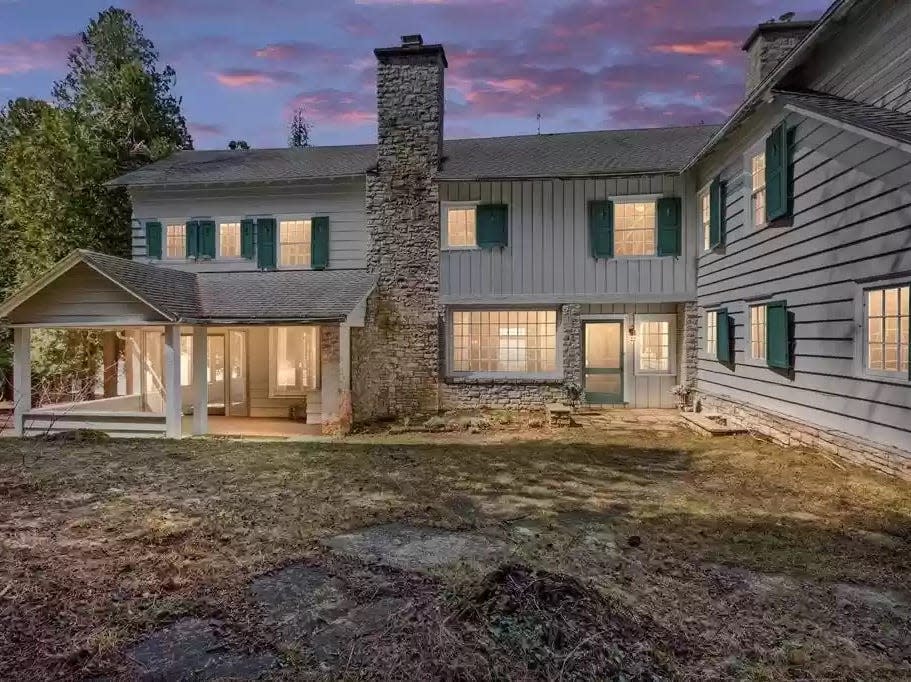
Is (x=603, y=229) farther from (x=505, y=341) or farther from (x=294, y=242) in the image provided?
(x=294, y=242)

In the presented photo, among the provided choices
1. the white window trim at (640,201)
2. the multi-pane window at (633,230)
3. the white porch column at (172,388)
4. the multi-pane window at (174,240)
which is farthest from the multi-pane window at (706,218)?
the multi-pane window at (174,240)

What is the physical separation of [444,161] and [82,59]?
14925 millimetres

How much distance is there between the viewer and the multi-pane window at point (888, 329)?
623 centimetres

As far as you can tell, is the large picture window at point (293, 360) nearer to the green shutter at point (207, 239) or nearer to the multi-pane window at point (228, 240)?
the multi-pane window at point (228, 240)

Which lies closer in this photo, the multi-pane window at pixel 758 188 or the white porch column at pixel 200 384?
the multi-pane window at pixel 758 188

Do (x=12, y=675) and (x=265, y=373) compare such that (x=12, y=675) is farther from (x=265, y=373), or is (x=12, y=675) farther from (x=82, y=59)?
(x=82, y=59)

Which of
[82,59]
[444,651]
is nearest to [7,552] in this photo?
[444,651]

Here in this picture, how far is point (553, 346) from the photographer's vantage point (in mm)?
13141

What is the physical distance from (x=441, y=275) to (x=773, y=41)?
8846 millimetres

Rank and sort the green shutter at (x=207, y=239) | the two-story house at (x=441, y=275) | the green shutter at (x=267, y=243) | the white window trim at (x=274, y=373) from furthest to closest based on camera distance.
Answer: the green shutter at (x=207, y=239) → the green shutter at (x=267, y=243) → the white window trim at (x=274, y=373) → the two-story house at (x=441, y=275)

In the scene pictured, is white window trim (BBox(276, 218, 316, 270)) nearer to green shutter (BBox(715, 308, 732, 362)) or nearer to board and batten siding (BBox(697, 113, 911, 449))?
green shutter (BBox(715, 308, 732, 362))

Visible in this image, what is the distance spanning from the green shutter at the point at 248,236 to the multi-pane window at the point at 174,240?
1.82m

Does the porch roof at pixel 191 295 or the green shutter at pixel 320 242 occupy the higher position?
the green shutter at pixel 320 242

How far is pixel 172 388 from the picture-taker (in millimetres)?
10367
